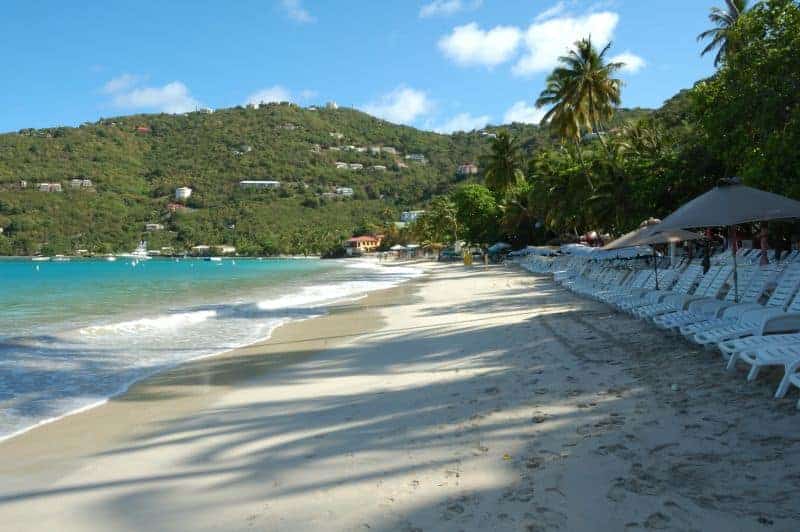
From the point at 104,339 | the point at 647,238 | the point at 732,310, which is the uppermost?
the point at 647,238

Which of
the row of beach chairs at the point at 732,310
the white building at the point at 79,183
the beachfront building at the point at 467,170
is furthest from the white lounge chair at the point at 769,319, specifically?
the white building at the point at 79,183

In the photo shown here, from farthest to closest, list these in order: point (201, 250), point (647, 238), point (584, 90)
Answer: point (201, 250), point (584, 90), point (647, 238)

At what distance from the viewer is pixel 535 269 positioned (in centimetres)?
2972

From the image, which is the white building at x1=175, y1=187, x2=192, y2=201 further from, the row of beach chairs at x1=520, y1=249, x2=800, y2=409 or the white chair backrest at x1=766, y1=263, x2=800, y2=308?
the white chair backrest at x1=766, y1=263, x2=800, y2=308

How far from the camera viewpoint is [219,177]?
378 ft

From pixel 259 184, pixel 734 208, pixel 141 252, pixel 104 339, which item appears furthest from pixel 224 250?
pixel 734 208

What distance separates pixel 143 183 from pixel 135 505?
4418 inches

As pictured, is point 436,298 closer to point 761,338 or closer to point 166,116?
point 761,338

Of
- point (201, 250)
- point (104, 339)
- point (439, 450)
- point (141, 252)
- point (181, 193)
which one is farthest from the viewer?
point (181, 193)

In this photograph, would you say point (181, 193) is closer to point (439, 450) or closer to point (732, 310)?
point (732, 310)

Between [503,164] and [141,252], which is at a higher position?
[503,164]

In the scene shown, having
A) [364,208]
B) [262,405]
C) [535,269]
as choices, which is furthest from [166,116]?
[262,405]

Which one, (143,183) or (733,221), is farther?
(143,183)

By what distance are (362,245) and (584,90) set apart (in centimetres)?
7171
